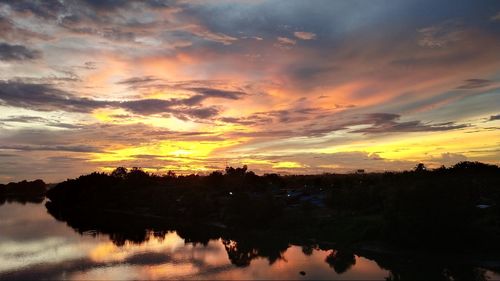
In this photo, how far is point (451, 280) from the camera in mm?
40969

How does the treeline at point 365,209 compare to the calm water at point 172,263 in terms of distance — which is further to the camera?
the treeline at point 365,209

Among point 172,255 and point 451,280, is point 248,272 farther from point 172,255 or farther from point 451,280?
point 451,280

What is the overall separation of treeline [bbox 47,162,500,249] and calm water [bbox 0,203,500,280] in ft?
19.5

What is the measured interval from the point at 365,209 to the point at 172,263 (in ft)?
117

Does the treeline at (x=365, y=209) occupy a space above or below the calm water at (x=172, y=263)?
above

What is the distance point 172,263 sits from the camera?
50.3 meters

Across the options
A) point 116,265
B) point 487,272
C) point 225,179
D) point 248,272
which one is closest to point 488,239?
point 487,272

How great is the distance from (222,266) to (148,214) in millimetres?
64137

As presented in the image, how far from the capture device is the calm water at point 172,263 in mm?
43750

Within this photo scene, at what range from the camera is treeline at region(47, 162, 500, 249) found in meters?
51.2

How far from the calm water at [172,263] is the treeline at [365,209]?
5.94m

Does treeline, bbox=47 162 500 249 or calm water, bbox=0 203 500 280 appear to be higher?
treeline, bbox=47 162 500 249

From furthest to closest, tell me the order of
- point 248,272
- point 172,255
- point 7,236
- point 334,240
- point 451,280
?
point 7,236, point 334,240, point 172,255, point 248,272, point 451,280

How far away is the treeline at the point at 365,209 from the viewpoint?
5116cm
